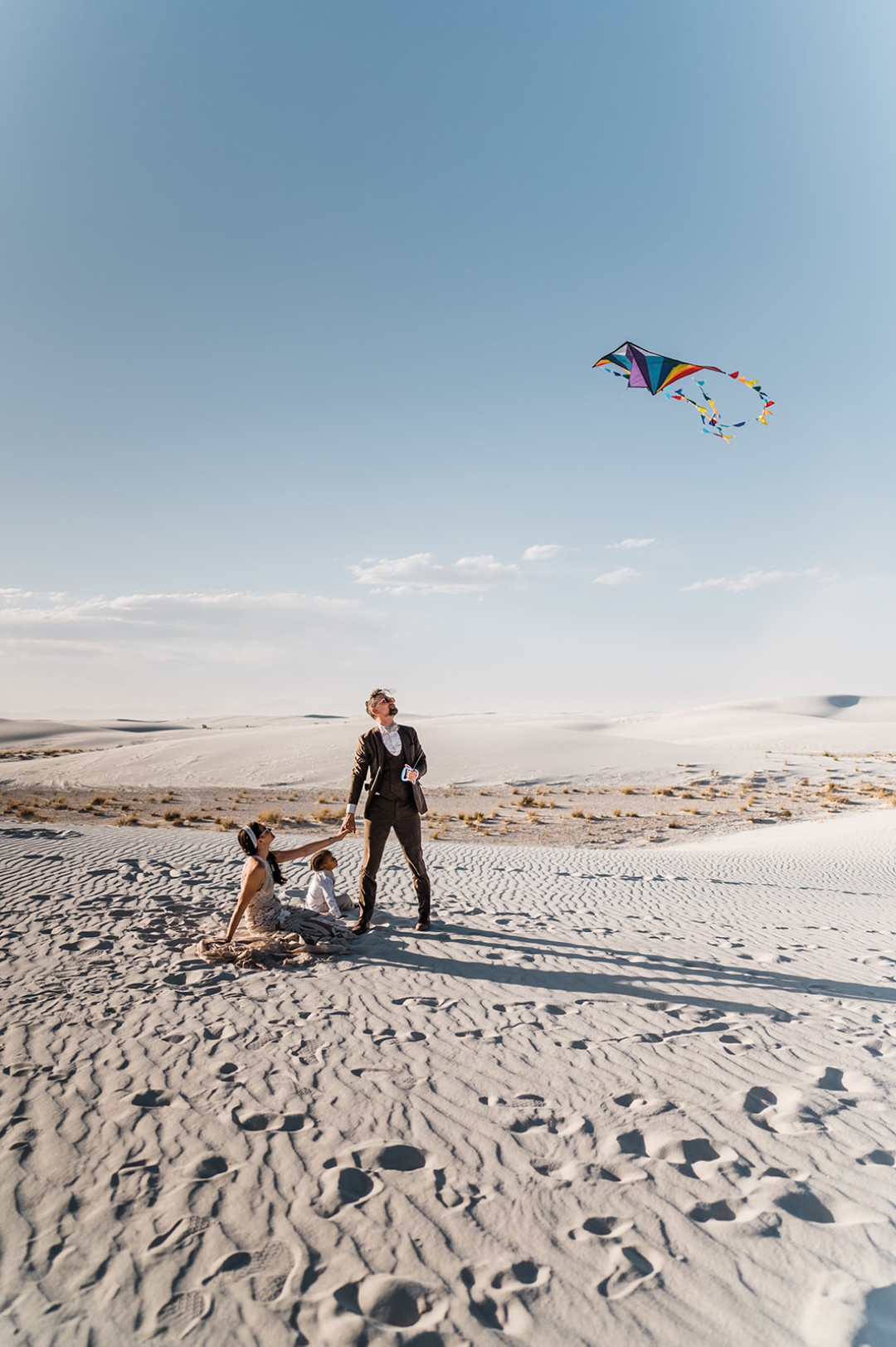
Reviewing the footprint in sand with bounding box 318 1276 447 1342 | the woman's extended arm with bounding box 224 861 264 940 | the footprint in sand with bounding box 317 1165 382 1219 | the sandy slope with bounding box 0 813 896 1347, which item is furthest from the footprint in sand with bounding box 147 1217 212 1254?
the woman's extended arm with bounding box 224 861 264 940

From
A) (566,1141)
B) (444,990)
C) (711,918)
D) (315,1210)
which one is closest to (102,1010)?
(444,990)

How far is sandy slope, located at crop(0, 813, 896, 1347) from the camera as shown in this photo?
7.76 ft

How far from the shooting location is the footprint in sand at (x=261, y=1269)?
2.41m

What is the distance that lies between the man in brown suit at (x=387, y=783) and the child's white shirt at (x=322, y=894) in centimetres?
56

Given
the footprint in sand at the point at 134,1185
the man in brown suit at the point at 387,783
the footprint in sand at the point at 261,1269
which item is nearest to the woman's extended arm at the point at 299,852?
the man in brown suit at the point at 387,783

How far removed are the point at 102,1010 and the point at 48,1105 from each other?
117 cm

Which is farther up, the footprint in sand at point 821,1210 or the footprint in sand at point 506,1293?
the footprint in sand at point 506,1293

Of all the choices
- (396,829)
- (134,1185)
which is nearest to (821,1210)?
(134,1185)

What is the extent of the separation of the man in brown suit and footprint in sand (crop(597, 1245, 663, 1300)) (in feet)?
11.8

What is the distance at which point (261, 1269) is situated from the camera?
2.50m

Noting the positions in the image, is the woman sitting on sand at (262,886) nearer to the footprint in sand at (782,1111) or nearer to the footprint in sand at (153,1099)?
the footprint in sand at (153,1099)

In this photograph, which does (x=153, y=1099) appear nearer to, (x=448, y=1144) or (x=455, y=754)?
(x=448, y=1144)

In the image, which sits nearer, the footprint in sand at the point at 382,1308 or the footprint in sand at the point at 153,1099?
Result: the footprint in sand at the point at 382,1308

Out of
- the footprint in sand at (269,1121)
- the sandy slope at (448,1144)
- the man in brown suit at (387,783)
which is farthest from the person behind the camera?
the man in brown suit at (387,783)
